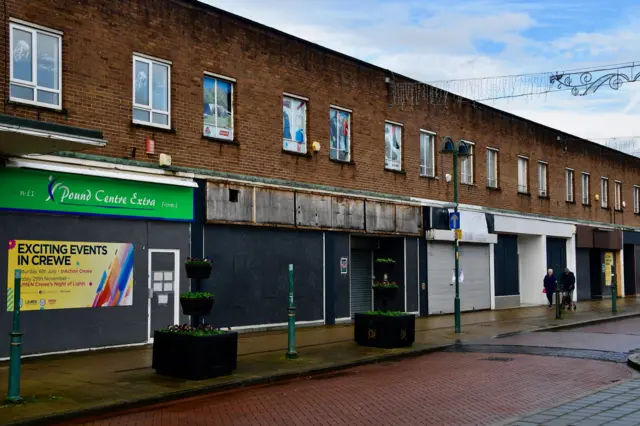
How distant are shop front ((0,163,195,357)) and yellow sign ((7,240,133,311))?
0.02 meters

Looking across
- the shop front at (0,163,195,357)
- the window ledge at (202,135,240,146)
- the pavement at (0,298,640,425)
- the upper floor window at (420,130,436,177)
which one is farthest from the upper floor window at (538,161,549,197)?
the shop front at (0,163,195,357)

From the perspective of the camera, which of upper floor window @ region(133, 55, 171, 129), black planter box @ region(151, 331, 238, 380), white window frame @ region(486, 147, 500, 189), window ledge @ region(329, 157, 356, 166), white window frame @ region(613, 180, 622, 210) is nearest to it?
black planter box @ region(151, 331, 238, 380)

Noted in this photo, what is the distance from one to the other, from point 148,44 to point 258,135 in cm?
399

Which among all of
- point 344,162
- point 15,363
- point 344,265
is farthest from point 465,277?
point 15,363

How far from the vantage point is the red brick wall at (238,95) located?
A: 15.3 metres

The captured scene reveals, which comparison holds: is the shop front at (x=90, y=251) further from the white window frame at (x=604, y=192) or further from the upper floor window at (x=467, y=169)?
the white window frame at (x=604, y=192)

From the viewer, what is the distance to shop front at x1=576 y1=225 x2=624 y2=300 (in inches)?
1437

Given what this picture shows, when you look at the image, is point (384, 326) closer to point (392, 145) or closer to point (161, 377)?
point (161, 377)

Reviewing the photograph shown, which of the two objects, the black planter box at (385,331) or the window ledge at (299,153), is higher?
the window ledge at (299,153)

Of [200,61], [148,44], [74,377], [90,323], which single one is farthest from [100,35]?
[74,377]

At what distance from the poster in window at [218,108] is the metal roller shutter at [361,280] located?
699cm

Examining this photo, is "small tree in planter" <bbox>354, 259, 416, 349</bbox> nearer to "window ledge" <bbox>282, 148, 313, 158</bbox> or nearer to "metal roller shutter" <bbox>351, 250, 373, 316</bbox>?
"window ledge" <bbox>282, 148, 313, 158</bbox>

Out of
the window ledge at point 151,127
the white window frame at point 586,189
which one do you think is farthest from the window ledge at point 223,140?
the white window frame at point 586,189

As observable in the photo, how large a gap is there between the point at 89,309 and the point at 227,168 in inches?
201
